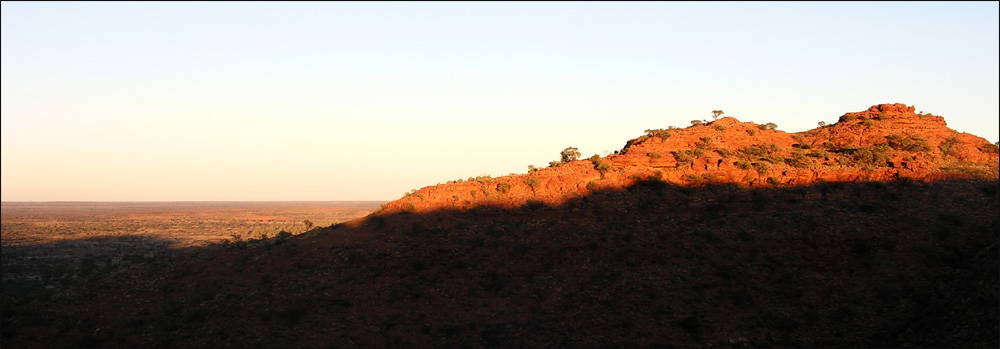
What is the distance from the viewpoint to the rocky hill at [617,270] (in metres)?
22.1

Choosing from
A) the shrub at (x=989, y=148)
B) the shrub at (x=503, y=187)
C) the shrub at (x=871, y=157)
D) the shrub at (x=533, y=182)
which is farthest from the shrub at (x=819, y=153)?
the shrub at (x=503, y=187)

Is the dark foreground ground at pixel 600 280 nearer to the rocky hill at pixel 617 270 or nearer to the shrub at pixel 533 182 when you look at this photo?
the rocky hill at pixel 617 270

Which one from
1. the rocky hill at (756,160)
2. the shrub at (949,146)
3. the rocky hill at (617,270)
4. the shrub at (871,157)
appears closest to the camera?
the rocky hill at (617,270)

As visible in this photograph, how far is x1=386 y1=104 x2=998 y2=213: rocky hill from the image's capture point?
31.3 m

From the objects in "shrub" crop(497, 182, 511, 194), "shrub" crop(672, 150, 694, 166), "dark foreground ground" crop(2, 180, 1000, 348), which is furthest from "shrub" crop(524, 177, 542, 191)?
"shrub" crop(672, 150, 694, 166)

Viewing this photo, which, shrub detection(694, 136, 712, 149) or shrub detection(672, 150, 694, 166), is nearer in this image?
shrub detection(672, 150, 694, 166)

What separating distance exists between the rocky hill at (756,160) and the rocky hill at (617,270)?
147 mm

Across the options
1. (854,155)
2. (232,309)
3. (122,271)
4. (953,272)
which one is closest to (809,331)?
(953,272)

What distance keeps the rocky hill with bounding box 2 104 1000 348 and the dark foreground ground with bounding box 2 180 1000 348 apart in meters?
0.08

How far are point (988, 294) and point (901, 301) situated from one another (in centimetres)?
270

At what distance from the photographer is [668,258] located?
2603cm

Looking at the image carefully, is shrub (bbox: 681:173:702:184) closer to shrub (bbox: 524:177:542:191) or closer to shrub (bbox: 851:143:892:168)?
shrub (bbox: 524:177:542:191)

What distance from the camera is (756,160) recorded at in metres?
34.5

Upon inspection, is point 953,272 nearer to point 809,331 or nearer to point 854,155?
point 809,331
